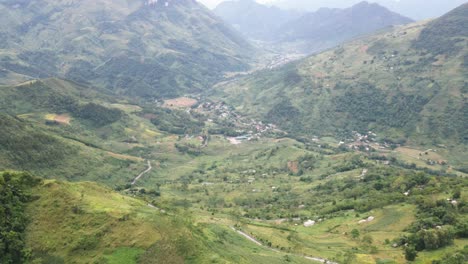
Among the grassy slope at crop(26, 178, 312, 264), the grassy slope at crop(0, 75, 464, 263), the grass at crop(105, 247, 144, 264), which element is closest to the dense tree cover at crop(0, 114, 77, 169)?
the grassy slope at crop(0, 75, 464, 263)

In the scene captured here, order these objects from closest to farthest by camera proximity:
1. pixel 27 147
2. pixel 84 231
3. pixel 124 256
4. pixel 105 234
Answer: pixel 124 256
pixel 105 234
pixel 84 231
pixel 27 147

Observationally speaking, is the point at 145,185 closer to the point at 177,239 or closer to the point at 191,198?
the point at 191,198

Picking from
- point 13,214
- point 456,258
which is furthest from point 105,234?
point 456,258

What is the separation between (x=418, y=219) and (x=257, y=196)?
74524 mm

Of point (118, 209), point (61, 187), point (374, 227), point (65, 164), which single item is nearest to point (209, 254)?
point (118, 209)

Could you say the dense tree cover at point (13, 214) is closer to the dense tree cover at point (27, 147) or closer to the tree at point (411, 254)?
the tree at point (411, 254)

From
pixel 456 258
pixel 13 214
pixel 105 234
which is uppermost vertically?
pixel 456 258

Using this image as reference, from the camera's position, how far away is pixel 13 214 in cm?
6512

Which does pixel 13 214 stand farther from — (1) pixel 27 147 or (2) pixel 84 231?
(1) pixel 27 147

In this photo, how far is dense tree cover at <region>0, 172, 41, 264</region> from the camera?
59.7m

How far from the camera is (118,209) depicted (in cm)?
6956

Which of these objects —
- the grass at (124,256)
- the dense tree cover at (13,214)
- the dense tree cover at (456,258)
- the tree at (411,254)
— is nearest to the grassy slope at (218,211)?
the grass at (124,256)

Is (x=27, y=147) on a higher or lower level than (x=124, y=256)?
lower

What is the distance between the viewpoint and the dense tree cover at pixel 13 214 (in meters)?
59.7
